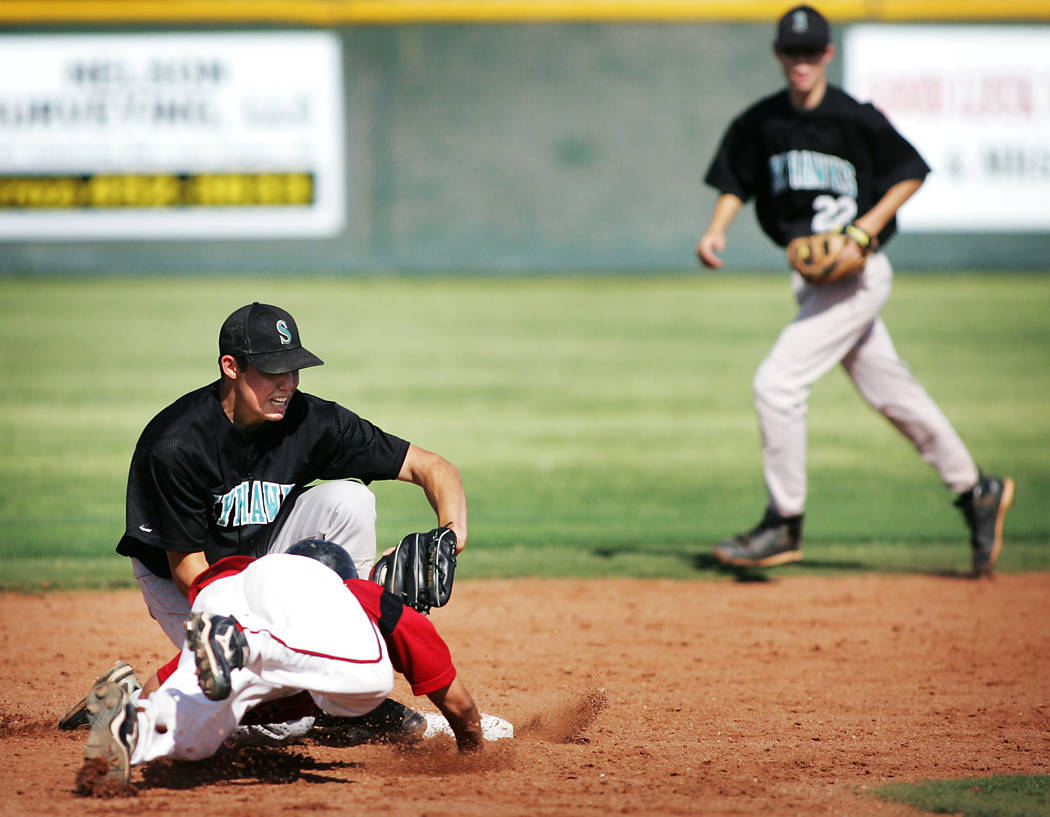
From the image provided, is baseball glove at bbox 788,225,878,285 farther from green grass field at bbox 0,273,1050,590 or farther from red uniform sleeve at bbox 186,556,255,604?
red uniform sleeve at bbox 186,556,255,604

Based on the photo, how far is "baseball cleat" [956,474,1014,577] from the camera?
5.64 m

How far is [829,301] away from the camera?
224 inches

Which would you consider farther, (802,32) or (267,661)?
(802,32)

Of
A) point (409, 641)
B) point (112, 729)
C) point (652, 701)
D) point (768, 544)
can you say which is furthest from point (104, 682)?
point (768, 544)

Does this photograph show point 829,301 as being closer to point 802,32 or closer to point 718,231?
point 718,231

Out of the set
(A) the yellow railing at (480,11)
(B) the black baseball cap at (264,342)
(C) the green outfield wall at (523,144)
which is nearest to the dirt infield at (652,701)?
(B) the black baseball cap at (264,342)

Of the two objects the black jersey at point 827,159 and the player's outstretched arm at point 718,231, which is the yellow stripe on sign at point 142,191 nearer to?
the player's outstretched arm at point 718,231

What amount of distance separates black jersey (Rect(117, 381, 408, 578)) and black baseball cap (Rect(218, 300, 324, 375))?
218mm

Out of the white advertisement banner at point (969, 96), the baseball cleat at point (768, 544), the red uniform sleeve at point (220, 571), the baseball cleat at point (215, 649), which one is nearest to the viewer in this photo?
the baseball cleat at point (215, 649)

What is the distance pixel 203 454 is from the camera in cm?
360

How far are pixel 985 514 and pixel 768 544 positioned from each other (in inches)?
35.4

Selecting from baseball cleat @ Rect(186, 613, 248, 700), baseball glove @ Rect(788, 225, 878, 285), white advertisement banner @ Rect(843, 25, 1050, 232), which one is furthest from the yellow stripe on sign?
baseball cleat @ Rect(186, 613, 248, 700)

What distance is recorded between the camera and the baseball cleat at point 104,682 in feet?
10.6

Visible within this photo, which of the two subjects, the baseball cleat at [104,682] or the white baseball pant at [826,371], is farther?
the white baseball pant at [826,371]
